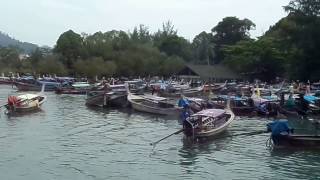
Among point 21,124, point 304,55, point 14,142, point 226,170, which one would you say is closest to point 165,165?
point 226,170

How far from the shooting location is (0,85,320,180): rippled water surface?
24328 mm

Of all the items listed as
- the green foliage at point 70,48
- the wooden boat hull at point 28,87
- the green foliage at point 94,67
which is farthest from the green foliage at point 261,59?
the green foliage at point 70,48

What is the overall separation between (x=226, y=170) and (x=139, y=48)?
93.9 meters

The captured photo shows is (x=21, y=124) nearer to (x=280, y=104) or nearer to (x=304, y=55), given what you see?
(x=280, y=104)

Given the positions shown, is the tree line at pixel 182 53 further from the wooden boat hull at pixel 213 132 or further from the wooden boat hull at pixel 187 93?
the wooden boat hull at pixel 213 132

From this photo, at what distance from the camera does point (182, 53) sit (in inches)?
5098

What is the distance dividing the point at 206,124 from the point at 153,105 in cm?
1837

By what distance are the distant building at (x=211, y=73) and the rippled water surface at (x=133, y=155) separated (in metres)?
62.4

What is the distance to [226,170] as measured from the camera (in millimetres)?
25016

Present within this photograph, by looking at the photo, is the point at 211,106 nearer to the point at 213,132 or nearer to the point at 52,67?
the point at 213,132

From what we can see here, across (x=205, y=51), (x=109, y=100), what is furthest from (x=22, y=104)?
(x=205, y=51)

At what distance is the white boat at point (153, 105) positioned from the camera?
48.0 meters

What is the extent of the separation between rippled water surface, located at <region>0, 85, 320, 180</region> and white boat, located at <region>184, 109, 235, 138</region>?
0.60 meters

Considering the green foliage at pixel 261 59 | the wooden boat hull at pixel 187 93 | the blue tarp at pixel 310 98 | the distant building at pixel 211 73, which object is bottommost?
the wooden boat hull at pixel 187 93
